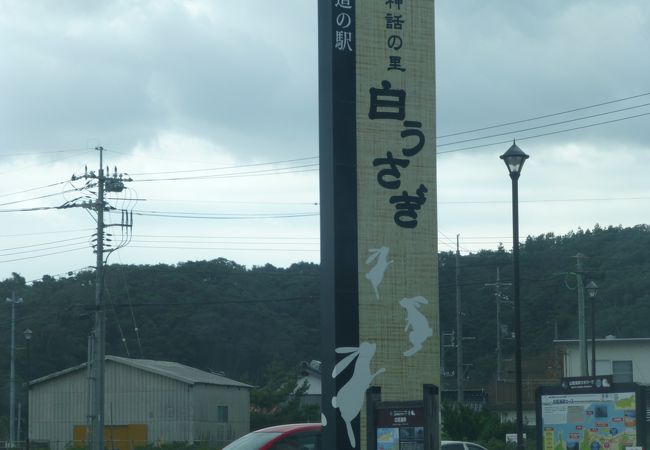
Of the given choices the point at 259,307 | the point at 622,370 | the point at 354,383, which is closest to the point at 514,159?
the point at 354,383

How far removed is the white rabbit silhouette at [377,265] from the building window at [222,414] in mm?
37636

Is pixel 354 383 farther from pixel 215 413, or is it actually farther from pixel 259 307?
pixel 259 307

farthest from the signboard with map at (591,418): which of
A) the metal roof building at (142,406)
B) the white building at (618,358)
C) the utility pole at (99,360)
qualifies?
the metal roof building at (142,406)

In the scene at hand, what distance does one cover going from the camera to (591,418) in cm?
1648

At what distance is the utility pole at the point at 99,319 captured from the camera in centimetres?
3672

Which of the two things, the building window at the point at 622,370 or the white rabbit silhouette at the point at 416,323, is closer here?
the white rabbit silhouette at the point at 416,323

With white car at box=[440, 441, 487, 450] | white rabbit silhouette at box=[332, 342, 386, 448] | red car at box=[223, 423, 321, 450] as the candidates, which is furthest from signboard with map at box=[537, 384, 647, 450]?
white rabbit silhouette at box=[332, 342, 386, 448]

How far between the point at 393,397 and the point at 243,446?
323 centimetres

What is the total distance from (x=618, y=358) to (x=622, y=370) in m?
1.16

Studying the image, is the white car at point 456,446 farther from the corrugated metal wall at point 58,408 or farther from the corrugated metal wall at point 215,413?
the corrugated metal wall at point 58,408

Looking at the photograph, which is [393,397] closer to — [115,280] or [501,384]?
[501,384]

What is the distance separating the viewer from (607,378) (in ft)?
54.2

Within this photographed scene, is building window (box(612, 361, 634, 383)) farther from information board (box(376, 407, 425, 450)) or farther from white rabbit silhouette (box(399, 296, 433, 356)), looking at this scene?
information board (box(376, 407, 425, 450))

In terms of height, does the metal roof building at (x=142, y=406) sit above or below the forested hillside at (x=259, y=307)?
below
